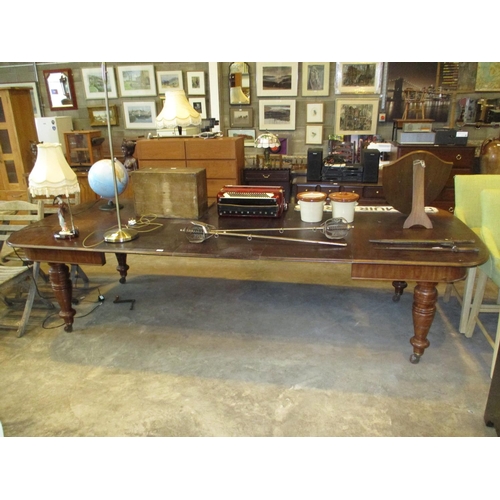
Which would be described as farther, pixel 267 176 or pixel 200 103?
pixel 200 103

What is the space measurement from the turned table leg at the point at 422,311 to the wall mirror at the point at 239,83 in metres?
3.62

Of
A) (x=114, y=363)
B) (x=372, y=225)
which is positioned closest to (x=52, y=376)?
(x=114, y=363)

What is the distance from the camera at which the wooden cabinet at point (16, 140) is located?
572cm

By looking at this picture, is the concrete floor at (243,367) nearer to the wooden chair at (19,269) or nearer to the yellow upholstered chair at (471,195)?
the wooden chair at (19,269)

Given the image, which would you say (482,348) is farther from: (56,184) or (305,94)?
(305,94)

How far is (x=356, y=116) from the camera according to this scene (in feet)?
15.4

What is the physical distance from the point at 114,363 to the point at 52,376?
0.35m

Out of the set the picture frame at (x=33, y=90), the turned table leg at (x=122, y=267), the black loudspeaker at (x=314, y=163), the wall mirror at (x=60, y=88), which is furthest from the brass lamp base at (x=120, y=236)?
the picture frame at (x=33, y=90)

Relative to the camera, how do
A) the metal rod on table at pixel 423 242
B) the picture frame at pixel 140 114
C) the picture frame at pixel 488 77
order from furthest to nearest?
the picture frame at pixel 140 114 < the picture frame at pixel 488 77 < the metal rod on table at pixel 423 242

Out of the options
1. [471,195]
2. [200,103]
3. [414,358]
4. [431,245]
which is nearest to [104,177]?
[431,245]

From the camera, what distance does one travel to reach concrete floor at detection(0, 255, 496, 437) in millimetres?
1899

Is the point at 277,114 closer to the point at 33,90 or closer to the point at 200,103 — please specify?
the point at 200,103

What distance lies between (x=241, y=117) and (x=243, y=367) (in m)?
3.58

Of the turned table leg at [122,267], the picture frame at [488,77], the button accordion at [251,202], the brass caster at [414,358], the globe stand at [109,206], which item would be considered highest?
the picture frame at [488,77]
